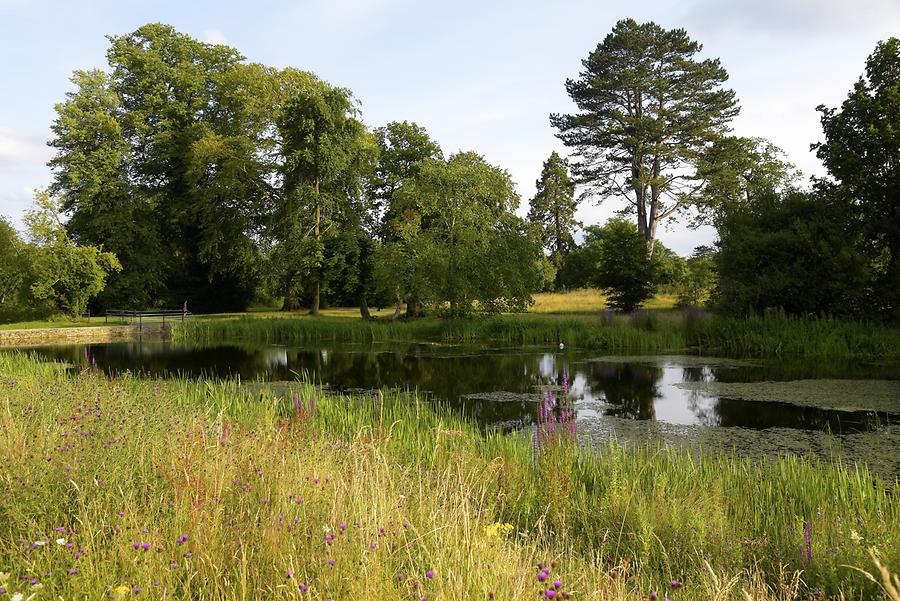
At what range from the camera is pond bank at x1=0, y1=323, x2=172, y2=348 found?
2417cm

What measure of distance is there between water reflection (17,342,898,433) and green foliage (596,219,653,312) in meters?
7.79

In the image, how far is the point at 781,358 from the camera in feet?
52.5

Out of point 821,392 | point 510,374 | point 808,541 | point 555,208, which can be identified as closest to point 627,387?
point 510,374

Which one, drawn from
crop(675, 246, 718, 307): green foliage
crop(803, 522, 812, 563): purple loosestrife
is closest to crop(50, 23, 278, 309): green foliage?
Answer: crop(675, 246, 718, 307): green foliage

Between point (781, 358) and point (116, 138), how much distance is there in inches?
1398

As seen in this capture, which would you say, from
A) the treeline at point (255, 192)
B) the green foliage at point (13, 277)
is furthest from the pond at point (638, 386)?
the green foliage at point (13, 277)

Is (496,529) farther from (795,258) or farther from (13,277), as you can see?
(13,277)

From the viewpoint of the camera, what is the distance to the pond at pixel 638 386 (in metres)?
8.02

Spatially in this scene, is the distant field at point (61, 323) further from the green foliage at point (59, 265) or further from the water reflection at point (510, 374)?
the water reflection at point (510, 374)

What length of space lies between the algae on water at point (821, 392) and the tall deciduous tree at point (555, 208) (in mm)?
38993

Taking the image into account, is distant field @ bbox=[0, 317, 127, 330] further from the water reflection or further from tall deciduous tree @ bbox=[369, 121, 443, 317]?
tall deciduous tree @ bbox=[369, 121, 443, 317]

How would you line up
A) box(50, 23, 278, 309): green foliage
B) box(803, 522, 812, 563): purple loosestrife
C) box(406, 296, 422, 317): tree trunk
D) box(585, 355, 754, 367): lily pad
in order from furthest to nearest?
box(50, 23, 278, 309): green foliage, box(406, 296, 422, 317): tree trunk, box(585, 355, 754, 367): lily pad, box(803, 522, 812, 563): purple loosestrife

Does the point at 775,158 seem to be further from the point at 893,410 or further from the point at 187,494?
the point at 187,494

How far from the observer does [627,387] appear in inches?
489
